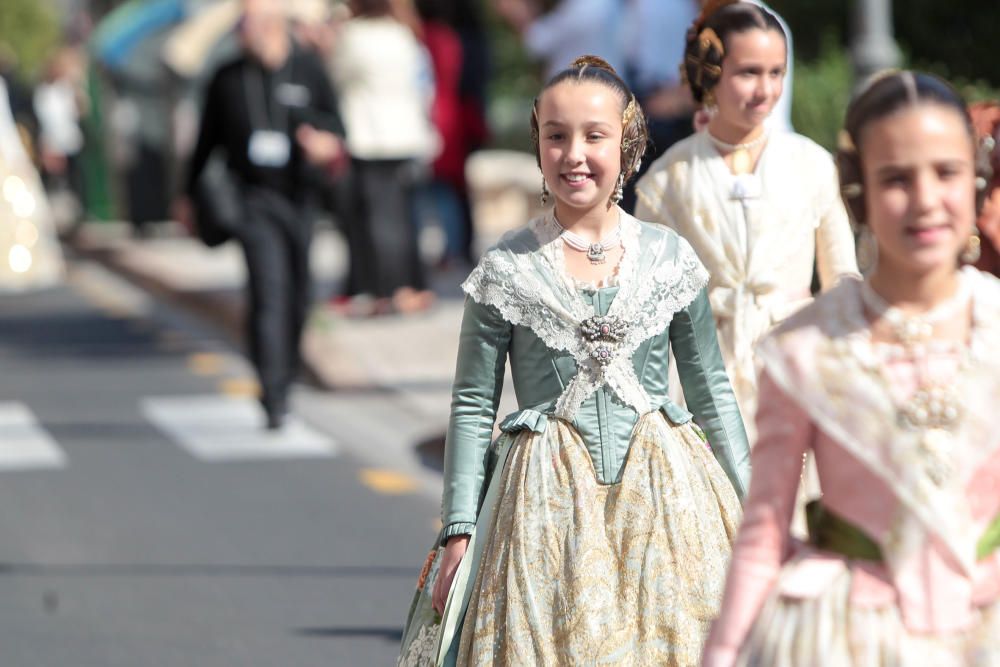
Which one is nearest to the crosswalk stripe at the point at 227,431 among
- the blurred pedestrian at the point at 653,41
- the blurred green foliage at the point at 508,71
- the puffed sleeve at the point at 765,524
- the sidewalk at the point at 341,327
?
the sidewalk at the point at 341,327

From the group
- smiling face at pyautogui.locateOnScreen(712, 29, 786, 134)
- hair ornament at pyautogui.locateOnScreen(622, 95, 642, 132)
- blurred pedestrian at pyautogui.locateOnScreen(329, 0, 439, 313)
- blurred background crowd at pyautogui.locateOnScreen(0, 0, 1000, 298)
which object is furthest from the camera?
blurred pedestrian at pyautogui.locateOnScreen(329, 0, 439, 313)

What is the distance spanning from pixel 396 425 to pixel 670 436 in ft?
23.1

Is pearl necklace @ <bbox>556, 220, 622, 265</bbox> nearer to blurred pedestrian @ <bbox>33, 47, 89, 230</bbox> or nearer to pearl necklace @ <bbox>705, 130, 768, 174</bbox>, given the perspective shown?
pearl necklace @ <bbox>705, 130, 768, 174</bbox>

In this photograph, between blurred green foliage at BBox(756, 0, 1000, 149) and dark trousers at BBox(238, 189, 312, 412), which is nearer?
dark trousers at BBox(238, 189, 312, 412)

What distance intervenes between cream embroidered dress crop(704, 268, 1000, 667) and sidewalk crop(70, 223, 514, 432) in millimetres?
7080

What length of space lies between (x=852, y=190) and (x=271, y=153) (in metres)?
8.05

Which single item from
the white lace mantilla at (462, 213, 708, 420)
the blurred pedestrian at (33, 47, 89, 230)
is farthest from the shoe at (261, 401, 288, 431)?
the blurred pedestrian at (33, 47, 89, 230)

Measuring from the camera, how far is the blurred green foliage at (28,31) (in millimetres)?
55344

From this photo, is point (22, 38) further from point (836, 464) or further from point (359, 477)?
point (836, 464)

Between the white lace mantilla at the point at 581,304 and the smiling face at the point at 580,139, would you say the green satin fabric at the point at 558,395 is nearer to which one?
the white lace mantilla at the point at 581,304

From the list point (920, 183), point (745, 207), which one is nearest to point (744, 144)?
point (745, 207)

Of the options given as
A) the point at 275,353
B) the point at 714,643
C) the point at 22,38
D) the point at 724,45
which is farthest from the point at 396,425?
the point at 22,38

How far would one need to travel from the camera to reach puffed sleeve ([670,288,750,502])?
4.53 meters

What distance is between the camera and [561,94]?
4.36m
